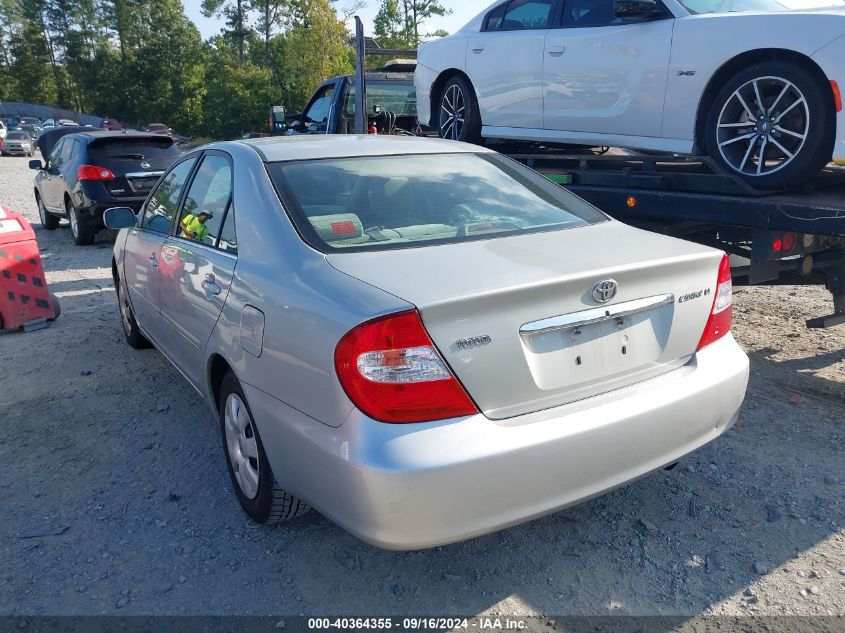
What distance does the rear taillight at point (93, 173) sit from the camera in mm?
9883

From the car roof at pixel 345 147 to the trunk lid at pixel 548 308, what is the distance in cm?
92

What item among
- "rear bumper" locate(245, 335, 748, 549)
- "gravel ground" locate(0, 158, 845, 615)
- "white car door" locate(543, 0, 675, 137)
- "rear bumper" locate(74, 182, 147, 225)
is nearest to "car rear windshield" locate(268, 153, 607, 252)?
"rear bumper" locate(245, 335, 748, 549)

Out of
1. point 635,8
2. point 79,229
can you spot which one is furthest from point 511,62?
point 79,229

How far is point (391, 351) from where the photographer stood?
7.17ft

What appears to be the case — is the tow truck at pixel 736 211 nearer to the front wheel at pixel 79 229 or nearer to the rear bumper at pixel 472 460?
the rear bumper at pixel 472 460

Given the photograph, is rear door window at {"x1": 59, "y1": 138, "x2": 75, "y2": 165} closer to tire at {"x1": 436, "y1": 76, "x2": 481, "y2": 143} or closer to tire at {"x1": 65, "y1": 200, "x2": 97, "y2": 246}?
tire at {"x1": 65, "y1": 200, "x2": 97, "y2": 246}

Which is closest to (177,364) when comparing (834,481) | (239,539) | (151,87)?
(239,539)

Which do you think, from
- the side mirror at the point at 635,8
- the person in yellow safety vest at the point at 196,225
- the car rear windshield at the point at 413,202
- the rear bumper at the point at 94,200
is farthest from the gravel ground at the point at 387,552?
the rear bumper at the point at 94,200

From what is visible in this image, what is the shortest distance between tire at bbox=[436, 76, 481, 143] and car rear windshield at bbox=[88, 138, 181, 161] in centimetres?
530

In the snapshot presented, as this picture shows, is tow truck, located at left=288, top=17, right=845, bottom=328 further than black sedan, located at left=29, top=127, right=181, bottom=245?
No

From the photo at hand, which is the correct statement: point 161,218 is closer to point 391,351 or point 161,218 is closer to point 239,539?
point 239,539

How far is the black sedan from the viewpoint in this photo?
9.89 metres

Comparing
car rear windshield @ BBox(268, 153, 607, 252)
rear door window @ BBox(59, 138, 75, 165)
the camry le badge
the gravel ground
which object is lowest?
the gravel ground

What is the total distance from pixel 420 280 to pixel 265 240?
811mm
